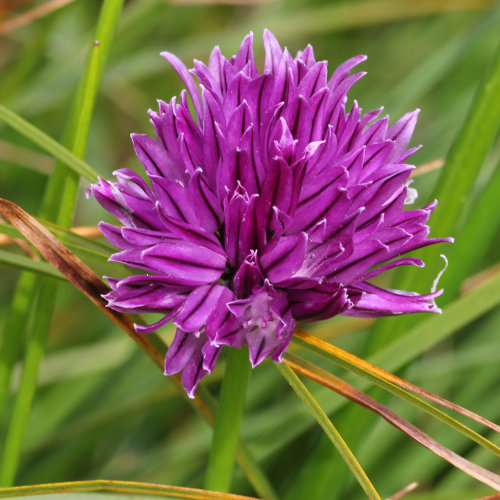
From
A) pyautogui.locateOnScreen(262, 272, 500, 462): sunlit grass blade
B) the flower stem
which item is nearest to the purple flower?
the flower stem

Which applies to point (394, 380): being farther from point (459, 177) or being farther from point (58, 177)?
point (58, 177)

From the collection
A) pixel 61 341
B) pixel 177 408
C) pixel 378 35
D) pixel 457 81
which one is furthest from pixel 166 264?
pixel 378 35

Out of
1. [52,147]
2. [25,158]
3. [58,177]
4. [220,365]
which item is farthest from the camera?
[25,158]

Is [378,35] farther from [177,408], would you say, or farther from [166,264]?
[166,264]

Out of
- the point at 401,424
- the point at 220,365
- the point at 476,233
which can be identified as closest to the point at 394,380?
the point at 401,424

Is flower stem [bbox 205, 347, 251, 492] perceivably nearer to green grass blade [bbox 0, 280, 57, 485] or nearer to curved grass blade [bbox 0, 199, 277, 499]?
curved grass blade [bbox 0, 199, 277, 499]

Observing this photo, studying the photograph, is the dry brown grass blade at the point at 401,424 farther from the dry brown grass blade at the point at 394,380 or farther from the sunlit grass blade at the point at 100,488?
the sunlit grass blade at the point at 100,488
